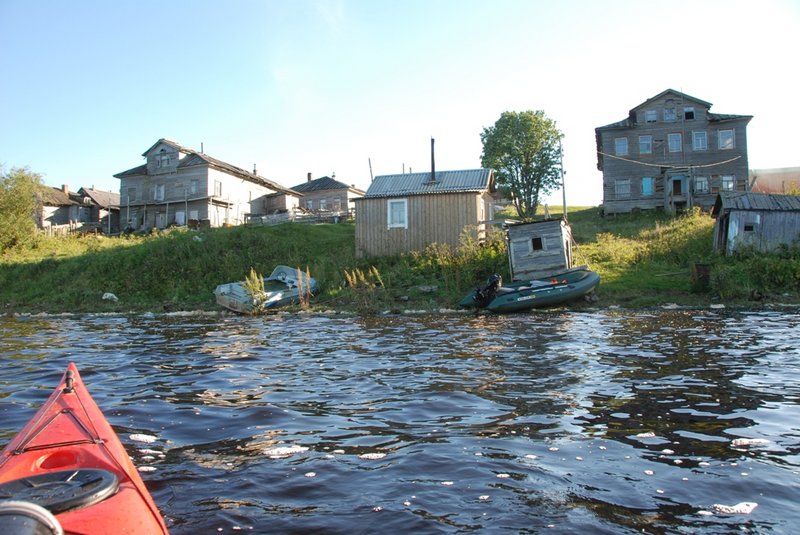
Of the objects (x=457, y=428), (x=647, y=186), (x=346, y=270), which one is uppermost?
(x=647, y=186)

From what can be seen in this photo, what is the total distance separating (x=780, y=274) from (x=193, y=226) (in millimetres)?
36961

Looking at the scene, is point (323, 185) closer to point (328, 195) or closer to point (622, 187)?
point (328, 195)

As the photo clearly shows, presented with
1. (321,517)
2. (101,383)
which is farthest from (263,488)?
(101,383)

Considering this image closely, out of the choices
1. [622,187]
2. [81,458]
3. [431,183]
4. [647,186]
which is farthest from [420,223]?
Answer: [81,458]

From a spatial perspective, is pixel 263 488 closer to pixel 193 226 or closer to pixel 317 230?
pixel 317 230

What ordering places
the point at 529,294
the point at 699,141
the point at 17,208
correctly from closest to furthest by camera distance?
A: the point at 529,294, the point at 17,208, the point at 699,141

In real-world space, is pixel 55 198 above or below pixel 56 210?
above

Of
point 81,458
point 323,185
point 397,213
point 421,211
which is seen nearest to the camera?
point 81,458

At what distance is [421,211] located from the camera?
85.6 ft

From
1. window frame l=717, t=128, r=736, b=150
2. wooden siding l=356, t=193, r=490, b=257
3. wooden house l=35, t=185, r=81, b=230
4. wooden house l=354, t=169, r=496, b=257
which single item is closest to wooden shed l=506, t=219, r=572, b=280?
wooden house l=354, t=169, r=496, b=257

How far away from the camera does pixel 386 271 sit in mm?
24531

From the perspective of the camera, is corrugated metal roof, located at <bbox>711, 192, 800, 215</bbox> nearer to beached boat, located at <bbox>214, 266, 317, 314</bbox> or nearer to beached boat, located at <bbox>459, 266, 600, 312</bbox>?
beached boat, located at <bbox>459, 266, 600, 312</bbox>

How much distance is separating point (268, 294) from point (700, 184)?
32.4m

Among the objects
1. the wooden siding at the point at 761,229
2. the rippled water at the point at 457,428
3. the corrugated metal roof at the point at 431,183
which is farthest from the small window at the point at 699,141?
the rippled water at the point at 457,428
